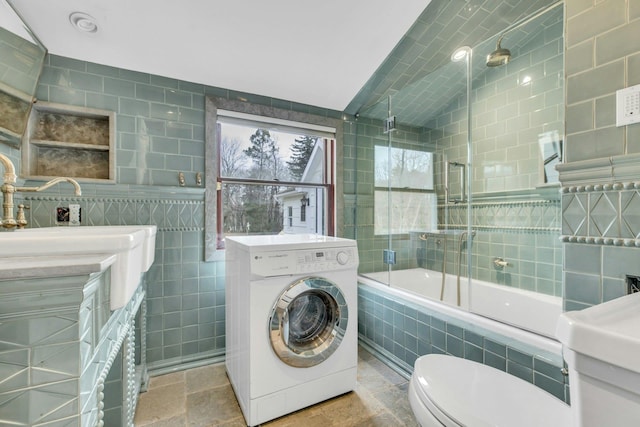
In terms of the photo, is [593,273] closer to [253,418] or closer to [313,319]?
[313,319]

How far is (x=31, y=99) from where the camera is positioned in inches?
65.0

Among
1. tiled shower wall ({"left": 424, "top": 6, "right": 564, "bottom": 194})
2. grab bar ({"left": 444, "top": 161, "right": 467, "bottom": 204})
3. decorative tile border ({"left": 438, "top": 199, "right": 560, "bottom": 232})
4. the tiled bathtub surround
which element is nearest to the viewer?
the tiled bathtub surround

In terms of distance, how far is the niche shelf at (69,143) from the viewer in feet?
5.68

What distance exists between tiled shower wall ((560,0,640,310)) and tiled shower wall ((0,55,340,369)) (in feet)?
6.83

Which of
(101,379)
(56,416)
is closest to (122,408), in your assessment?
(101,379)

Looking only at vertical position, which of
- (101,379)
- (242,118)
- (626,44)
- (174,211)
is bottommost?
(101,379)

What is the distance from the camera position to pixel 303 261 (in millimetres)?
1559

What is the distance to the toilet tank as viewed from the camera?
1.42ft

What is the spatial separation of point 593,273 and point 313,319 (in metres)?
1.36

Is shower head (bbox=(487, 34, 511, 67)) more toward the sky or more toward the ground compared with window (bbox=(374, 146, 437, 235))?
more toward the sky

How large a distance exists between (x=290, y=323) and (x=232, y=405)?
656mm

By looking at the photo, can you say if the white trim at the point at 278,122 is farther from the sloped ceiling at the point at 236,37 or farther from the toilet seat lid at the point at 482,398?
the toilet seat lid at the point at 482,398

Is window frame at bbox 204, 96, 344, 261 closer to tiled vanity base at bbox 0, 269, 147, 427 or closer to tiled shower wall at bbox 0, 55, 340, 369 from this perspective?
tiled shower wall at bbox 0, 55, 340, 369

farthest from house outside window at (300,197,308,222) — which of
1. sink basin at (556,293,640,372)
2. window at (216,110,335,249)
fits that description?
sink basin at (556,293,640,372)
